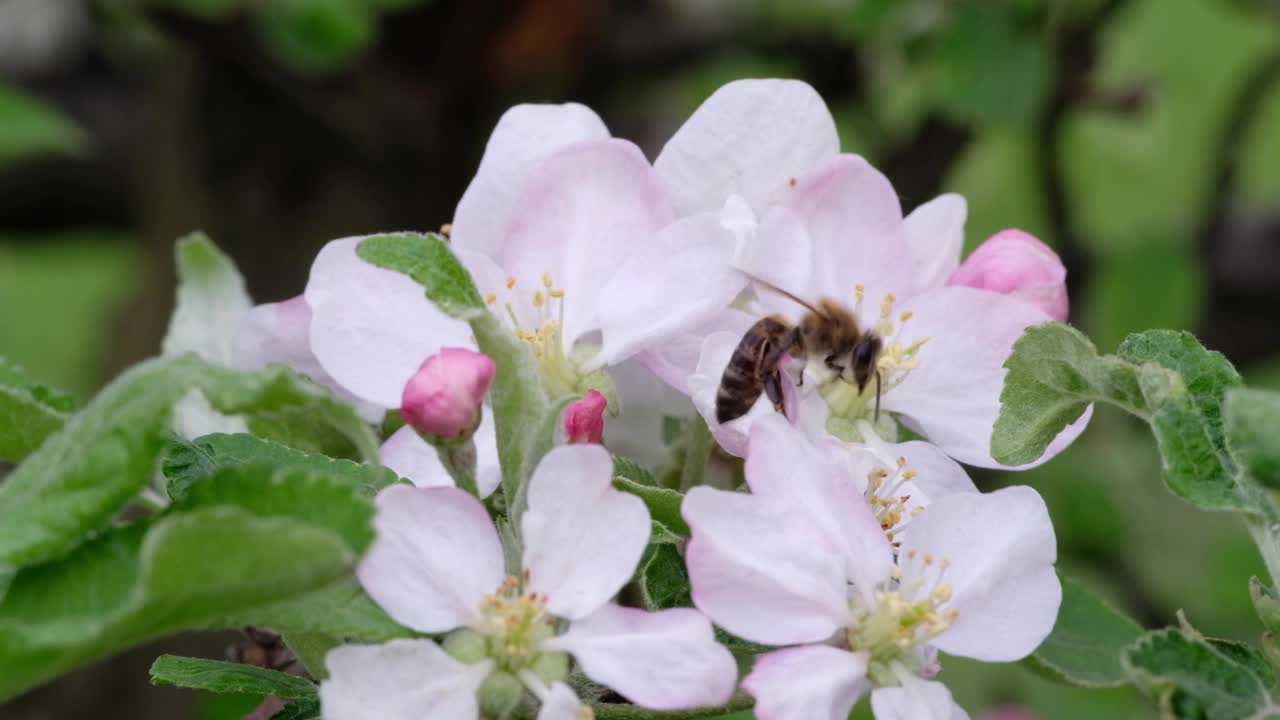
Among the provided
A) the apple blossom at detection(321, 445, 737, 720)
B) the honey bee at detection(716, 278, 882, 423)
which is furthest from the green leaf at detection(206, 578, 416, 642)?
the honey bee at detection(716, 278, 882, 423)

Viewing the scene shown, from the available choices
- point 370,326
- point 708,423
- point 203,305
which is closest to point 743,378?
point 708,423

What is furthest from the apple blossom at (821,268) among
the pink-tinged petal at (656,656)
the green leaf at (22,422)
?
the green leaf at (22,422)

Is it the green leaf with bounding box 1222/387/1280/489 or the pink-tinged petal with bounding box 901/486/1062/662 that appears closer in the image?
the green leaf with bounding box 1222/387/1280/489

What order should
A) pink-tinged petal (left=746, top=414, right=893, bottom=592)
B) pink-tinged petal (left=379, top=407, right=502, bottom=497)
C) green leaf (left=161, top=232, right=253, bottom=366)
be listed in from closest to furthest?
pink-tinged petal (left=746, top=414, right=893, bottom=592) < pink-tinged petal (left=379, top=407, right=502, bottom=497) < green leaf (left=161, top=232, right=253, bottom=366)

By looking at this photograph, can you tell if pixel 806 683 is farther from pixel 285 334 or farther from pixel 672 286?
pixel 285 334

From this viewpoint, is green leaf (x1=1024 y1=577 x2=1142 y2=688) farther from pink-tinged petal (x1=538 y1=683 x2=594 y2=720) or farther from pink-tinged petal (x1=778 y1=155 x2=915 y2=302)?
pink-tinged petal (x1=538 y1=683 x2=594 y2=720)

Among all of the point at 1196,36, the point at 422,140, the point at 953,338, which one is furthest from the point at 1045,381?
the point at 1196,36

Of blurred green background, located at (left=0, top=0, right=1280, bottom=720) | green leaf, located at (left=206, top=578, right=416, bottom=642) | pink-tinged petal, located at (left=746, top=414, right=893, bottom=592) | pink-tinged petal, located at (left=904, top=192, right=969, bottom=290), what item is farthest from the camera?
blurred green background, located at (left=0, top=0, right=1280, bottom=720)
